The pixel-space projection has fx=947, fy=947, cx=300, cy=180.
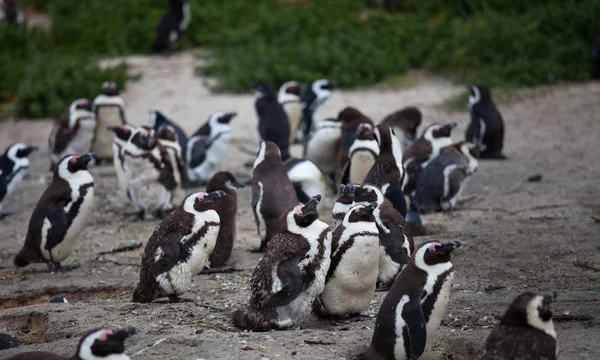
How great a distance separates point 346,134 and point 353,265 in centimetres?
408

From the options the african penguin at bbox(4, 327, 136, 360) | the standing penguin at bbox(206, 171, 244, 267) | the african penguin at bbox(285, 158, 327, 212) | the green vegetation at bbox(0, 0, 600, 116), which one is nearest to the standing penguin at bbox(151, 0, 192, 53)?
the green vegetation at bbox(0, 0, 600, 116)

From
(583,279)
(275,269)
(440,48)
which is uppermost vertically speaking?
(440,48)

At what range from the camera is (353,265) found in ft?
18.5

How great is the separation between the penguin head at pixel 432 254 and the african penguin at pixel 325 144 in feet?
16.0

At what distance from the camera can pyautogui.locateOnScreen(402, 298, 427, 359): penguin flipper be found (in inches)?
192

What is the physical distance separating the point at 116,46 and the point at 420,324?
13.2m

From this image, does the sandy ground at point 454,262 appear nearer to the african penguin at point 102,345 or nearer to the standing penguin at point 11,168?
the standing penguin at point 11,168

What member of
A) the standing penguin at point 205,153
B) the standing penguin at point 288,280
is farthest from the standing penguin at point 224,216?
the standing penguin at point 205,153

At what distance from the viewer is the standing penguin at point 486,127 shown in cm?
1095

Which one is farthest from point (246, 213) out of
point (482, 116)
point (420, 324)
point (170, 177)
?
point (420, 324)

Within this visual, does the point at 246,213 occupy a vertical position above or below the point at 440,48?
below

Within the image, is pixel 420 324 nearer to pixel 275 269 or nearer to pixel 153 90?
pixel 275 269

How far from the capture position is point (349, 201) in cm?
664

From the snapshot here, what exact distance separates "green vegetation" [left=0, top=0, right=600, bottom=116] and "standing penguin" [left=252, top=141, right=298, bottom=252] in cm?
648
